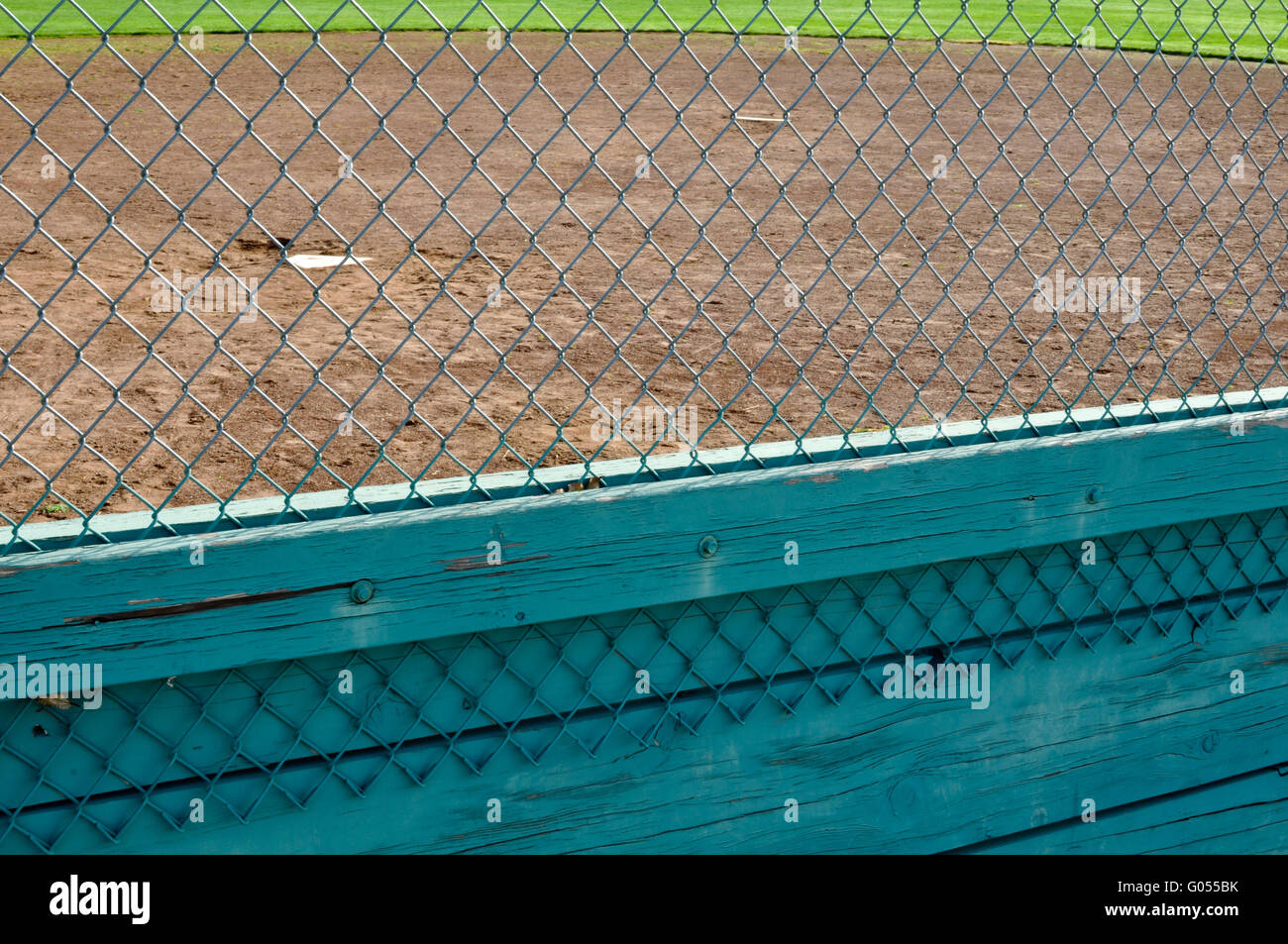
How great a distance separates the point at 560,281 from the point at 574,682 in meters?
0.89

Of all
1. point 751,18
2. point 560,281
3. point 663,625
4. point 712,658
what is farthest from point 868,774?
point 751,18

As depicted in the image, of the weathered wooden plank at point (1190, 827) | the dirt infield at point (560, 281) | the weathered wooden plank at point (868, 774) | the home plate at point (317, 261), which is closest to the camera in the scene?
the weathered wooden plank at point (868, 774)

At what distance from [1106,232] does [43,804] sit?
321 inches

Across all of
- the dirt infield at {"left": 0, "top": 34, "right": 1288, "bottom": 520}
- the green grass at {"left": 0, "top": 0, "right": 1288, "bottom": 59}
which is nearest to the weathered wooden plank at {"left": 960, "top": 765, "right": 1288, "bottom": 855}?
the dirt infield at {"left": 0, "top": 34, "right": 1288, "bottom": 520}

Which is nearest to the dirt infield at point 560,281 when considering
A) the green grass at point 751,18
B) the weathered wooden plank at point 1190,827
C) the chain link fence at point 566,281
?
the chain link fence at point 566,281

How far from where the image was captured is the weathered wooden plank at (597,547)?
2129 millimetres

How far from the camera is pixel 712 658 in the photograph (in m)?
2.61

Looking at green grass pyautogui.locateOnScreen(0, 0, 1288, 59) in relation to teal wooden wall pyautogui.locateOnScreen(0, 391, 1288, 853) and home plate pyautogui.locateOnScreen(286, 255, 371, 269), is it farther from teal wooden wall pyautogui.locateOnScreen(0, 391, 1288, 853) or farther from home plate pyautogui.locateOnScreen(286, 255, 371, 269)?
teal wooden wall pyautogui.locateOnScreen(0, 391, 1288, 853)

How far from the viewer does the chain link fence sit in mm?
3051

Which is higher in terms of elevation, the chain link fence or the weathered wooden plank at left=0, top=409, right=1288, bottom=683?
the chain link fence

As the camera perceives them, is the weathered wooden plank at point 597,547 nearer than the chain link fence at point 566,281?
Yes

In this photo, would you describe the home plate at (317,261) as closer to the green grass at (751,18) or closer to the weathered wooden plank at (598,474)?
the weathered wooden plank at (598,474)

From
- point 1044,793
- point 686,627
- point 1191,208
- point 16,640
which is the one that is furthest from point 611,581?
point 1191,208
